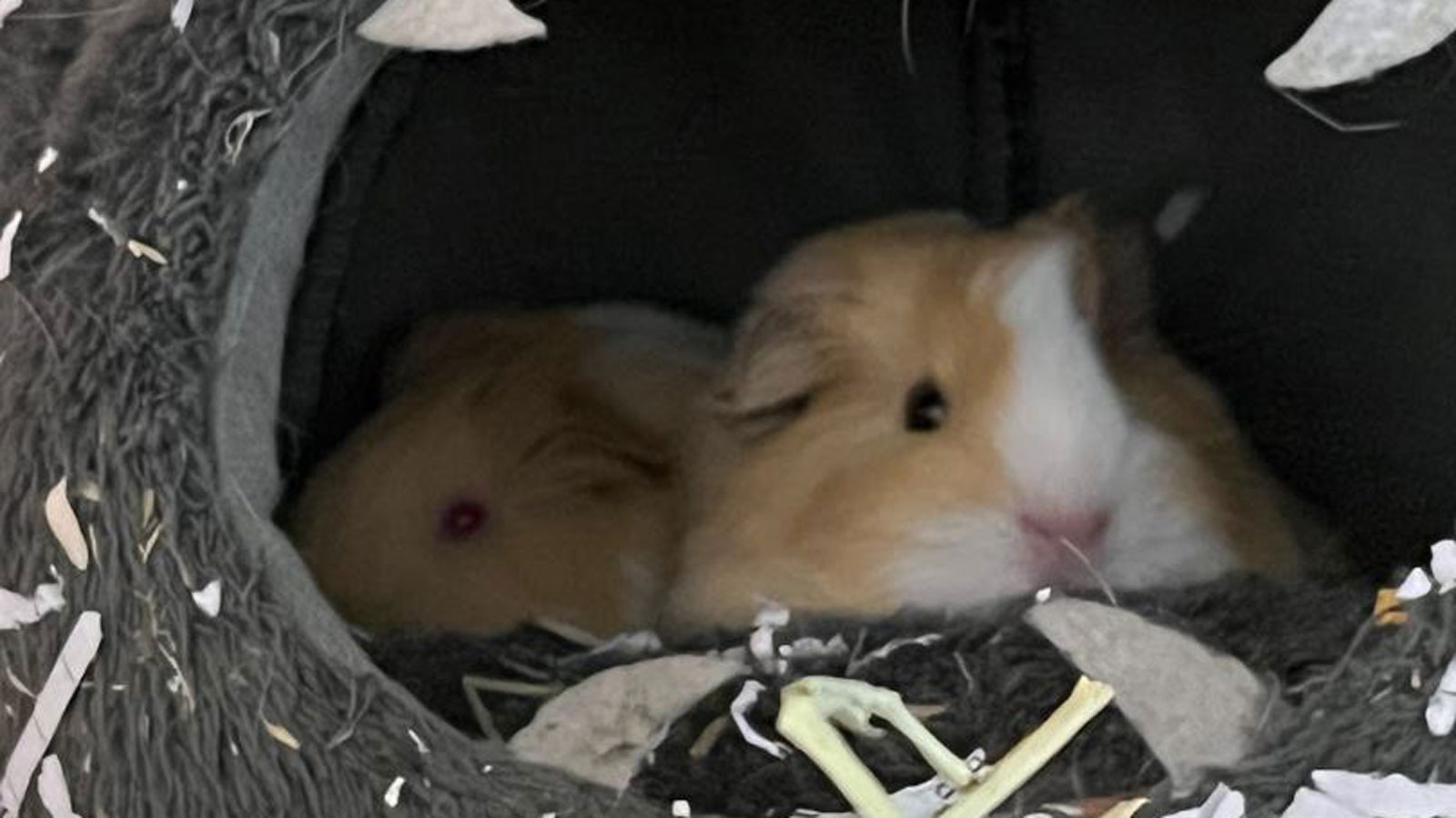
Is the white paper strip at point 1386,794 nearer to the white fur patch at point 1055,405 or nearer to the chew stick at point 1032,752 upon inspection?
the chew stick at point 1032,752

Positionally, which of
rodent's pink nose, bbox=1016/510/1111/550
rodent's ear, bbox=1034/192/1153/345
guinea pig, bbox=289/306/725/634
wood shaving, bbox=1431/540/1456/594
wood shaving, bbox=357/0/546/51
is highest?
wood shaving, bbox=357/0/546/51

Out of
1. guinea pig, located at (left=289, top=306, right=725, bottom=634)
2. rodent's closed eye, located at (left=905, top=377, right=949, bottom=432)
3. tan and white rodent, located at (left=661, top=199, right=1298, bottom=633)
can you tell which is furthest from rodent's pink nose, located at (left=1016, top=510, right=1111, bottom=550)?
guinea pig, located at (left=289, top=306, right=725, bottom=634)

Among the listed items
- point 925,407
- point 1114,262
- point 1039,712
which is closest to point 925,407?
point 925,407

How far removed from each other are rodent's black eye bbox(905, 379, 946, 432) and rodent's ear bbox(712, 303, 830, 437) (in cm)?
8

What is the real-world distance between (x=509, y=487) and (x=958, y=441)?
17.2 inches

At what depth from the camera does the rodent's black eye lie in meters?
1.26

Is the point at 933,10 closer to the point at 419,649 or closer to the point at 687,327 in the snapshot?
the point at 687,327

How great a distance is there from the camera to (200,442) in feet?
3.26

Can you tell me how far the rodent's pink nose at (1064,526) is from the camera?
1.18m

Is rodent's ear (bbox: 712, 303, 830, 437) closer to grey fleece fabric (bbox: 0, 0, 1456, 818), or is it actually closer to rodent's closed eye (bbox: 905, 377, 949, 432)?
rodent's closed eye (bbox: 905, 377, 949, 432)

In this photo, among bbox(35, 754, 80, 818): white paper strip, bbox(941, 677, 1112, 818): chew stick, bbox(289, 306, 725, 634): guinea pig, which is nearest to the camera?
bbox(941, 677, 1112, 818): chew stick

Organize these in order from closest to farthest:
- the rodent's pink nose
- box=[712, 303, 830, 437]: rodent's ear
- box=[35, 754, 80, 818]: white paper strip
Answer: box=[35, 754, 80, 818]: white paper strip < the rodent's pink nose < box=[712, 303, 830, 437]: rodent's ear

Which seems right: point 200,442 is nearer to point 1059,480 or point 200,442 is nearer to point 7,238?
point 7,238

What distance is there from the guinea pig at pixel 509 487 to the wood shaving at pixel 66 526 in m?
0.42
